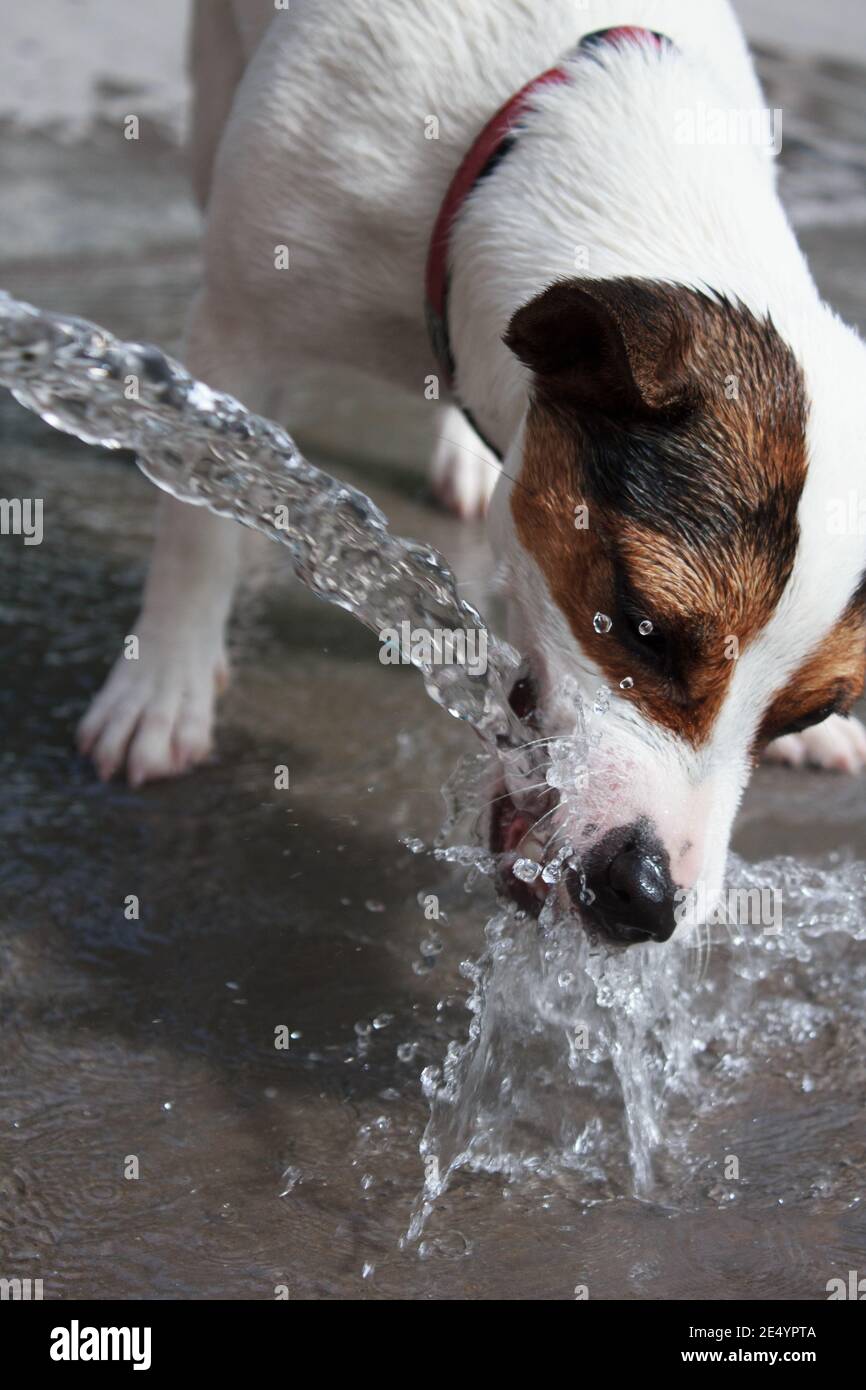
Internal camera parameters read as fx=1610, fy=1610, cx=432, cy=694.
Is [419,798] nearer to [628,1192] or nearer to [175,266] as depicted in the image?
[628,1192]

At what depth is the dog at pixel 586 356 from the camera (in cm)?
226

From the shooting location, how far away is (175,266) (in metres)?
6.48

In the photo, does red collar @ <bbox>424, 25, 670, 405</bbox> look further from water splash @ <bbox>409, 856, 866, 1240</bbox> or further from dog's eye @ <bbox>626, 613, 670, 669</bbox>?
water splash @ <bbox>409, 856, 866, 1240</bbox>

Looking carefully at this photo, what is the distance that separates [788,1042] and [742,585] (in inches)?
32.7

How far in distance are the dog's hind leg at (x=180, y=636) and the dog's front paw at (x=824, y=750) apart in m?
1.26

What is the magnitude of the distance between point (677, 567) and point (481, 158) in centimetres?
92

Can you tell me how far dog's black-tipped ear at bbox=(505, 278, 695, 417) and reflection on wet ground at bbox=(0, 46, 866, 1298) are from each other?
0.99m

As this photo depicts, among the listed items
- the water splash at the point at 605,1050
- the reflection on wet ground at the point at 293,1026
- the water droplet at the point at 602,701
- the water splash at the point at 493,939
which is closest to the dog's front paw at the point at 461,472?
the reflection on wet ground at the point at 293,1026

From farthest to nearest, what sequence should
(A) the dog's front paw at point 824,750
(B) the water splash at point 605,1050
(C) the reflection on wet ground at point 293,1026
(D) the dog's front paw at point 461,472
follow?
(D) the dog's front paw at point 461,472 → (A) the dog's front paw at point 824,750 → (B) the water splash at point 605,1050 → (C) the reflection on wet ground at point 293,1026

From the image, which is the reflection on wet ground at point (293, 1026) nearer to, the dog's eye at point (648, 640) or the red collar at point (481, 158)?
the dog's eye at point (648, 640)

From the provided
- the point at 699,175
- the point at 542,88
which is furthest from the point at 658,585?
the point at 542,88

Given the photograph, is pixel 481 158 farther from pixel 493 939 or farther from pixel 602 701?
pixel 493 939

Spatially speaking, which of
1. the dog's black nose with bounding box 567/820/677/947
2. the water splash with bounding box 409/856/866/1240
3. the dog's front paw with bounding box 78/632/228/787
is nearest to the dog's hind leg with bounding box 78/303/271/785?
the dog's front paw with bounding box 78/632/228/787
